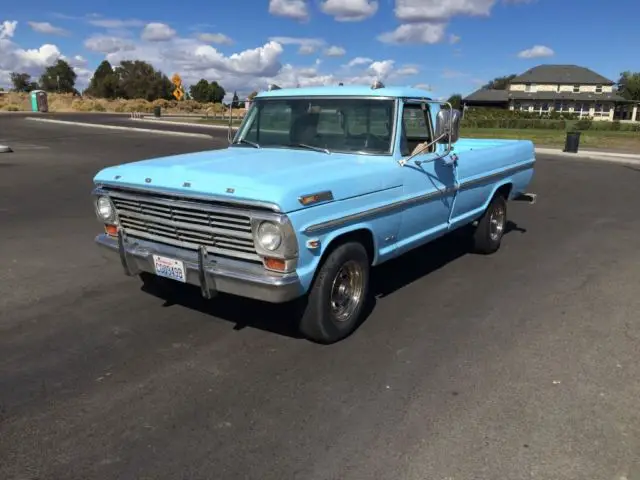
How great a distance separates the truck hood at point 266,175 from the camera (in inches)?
145

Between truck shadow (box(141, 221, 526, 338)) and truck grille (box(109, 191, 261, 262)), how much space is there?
69 centimetres

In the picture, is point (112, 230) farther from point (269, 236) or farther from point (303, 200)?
point (303, 200)

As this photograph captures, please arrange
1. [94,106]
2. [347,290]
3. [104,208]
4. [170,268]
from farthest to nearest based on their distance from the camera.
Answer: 1. [94,106]
2. [104,208]
3. [347,290]
4. [170,268]

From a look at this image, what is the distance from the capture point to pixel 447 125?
4957 mm

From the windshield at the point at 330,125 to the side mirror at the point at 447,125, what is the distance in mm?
424

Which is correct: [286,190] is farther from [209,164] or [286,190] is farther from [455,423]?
[455,423]

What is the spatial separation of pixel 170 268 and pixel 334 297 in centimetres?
128

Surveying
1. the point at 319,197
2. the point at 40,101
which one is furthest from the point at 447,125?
the point at 40,101

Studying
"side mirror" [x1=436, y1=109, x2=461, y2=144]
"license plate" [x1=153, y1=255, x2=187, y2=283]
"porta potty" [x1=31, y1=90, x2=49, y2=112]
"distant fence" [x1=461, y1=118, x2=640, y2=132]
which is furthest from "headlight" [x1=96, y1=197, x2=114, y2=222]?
"porta potty" [x1=31, y1=90, x2=49, y2=112]

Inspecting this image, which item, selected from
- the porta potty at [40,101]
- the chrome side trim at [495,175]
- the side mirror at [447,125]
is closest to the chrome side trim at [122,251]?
the side mirror at [447,125]

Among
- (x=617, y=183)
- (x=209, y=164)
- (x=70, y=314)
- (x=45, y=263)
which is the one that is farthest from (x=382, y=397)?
(x=617, y=183)

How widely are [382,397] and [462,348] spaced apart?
1.04 meters

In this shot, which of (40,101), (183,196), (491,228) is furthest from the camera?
(40,101)

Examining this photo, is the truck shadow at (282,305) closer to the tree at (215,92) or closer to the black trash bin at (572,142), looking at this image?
the black trash bin at (572,142)
